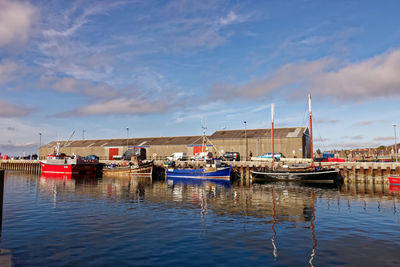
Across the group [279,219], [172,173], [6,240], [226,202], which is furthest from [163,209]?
[172,173]

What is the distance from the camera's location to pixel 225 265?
11141 mm

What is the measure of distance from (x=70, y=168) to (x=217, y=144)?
39.6 meters

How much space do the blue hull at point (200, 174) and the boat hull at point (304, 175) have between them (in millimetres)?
7008

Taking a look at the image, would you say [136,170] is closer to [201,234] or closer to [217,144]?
[217,144]

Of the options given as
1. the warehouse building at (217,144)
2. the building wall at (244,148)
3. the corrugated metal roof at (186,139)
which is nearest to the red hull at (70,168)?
the warehouse building at (217,144)

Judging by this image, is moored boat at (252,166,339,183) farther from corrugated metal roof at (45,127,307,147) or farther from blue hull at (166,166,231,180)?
corrugated metal roof at (45,127,307,147)

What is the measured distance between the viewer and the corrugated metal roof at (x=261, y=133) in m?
75.2

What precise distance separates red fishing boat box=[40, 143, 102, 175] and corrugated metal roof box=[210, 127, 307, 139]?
35018 millimetres

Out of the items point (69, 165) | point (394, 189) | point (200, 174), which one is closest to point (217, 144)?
point (200, 174)

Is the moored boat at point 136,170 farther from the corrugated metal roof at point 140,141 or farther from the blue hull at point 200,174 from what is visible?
the corrugated metal roof at point 140,141

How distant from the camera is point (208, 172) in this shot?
57.0 meters

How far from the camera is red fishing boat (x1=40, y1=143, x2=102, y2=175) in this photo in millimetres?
67438

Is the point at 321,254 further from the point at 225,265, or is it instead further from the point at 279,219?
the point at 279,219

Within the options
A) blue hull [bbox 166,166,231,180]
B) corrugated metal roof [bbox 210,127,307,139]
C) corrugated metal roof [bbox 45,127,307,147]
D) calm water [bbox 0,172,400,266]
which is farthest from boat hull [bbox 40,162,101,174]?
calm water [bbox 0,172,400,266]
